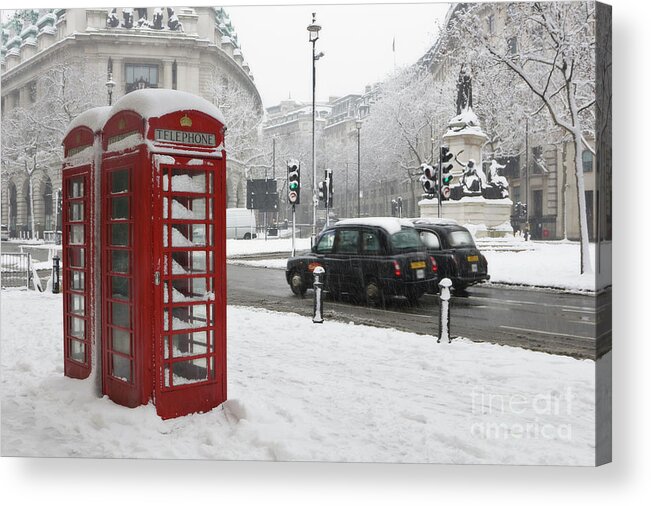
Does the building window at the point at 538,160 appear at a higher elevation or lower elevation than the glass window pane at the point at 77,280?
higher

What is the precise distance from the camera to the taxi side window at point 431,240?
5.80m

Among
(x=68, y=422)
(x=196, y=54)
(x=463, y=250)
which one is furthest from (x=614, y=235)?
(x=68, y=422)

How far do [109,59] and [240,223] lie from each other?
209 centimetres

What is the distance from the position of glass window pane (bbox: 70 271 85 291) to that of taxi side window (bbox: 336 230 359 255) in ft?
7.42

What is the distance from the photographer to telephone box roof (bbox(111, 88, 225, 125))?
4.91 meters

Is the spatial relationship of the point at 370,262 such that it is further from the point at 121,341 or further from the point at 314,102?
the point at 121,341

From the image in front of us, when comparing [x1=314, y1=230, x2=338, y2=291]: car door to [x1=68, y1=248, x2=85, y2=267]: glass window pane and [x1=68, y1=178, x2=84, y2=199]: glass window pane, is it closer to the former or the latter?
[x1=68, y1=248, x2=85, y2=267]: glass window pane

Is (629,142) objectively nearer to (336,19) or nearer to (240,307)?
(336,19)

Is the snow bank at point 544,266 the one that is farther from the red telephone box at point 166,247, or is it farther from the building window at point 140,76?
the building window at point 140,76

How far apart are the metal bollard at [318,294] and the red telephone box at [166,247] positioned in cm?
111

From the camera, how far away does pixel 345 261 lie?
20.3 feet

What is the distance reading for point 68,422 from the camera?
575 cm

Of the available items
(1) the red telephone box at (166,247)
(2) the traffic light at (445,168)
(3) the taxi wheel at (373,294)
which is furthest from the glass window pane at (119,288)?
(2) the traffic light at (445,168)

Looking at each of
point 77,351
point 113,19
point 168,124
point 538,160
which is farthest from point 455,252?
point 113,19
